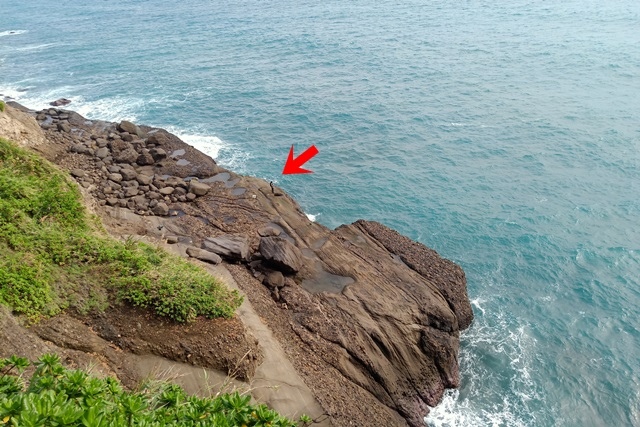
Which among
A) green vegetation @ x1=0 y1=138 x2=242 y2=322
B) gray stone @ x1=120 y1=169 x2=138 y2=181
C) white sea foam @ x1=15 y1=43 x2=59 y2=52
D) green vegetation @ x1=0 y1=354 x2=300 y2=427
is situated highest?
green vegetation @ x1=0 y1=354 x2=300 y2=427

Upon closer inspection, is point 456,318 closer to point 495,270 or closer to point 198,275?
point 495,270

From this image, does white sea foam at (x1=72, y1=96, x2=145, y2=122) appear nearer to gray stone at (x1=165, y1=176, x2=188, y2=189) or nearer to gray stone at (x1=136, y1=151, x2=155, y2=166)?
gray stone at (x1=136, y1=151, x2=155, y2=166)

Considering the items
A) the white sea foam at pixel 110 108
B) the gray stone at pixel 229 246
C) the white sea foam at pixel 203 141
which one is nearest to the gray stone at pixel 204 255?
the gray stone at pixel 229 246

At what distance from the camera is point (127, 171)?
3169 cm

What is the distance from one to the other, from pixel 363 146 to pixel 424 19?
50116 mm

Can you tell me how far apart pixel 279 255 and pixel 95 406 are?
1580 centimetres

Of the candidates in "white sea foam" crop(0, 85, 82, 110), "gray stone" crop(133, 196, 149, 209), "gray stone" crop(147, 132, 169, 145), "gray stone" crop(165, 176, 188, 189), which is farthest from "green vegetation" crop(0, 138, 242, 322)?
"white sea foam" crop(0, 85, 82, 110)

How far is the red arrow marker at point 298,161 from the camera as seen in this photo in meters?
40.8

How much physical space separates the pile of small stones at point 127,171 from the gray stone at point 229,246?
4.78 meters

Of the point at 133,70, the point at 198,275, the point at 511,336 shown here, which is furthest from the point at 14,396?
the point at 133,70

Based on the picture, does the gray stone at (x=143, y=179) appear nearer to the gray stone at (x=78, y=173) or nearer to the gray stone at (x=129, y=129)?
the gray stone at (x=78, y=173)

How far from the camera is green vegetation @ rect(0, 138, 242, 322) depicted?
1639cm

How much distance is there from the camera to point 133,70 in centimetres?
6297

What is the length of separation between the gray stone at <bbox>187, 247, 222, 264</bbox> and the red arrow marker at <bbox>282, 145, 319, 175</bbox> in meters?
17.4
